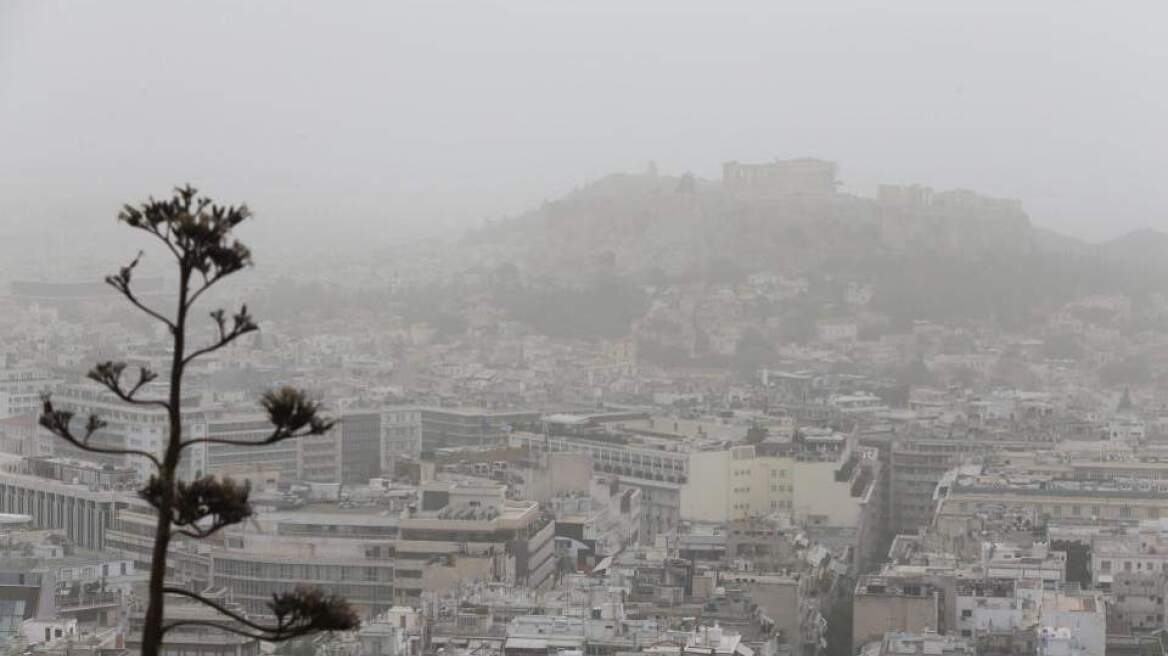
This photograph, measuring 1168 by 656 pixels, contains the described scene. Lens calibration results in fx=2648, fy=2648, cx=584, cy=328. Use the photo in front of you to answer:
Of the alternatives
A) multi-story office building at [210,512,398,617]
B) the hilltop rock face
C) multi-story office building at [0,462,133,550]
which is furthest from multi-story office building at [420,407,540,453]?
the hilltop rock face

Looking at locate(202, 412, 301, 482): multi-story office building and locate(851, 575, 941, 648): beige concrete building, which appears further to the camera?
locate(202, 412, 301, 482): multi-story office building

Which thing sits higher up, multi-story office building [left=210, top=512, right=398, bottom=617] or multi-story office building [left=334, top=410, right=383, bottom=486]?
multi-story office building [left=334, top=410, right=383, bottom=486]

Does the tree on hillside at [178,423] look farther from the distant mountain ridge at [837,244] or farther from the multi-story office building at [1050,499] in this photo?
the distant mountain ridge at [837,244]

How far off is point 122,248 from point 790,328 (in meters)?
10.9

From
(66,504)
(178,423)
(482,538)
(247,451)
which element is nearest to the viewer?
(178,423)

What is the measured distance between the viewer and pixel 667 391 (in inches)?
1373

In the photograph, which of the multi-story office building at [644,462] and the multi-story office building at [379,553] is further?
the multi-story office building at [644,462]

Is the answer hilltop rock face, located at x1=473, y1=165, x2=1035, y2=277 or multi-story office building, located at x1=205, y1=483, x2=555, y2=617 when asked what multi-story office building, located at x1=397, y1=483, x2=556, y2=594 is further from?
hilltop rock face, located at x1=473, y1=165, x2=1035, y2=277

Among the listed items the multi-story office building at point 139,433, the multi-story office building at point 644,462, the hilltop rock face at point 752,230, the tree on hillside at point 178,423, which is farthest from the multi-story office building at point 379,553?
the hilltop rock face at point 752,230

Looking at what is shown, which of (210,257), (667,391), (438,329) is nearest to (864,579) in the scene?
(210,257)

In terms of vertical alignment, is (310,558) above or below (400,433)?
below

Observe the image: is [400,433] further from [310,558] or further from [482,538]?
[310,558]

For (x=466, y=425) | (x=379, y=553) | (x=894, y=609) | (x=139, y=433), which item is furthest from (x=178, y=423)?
(x=466, y=425)

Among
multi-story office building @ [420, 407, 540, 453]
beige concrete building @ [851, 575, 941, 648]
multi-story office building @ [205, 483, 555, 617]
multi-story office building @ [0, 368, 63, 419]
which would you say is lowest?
beige concrete building @ [851, 575, 941, 648]
